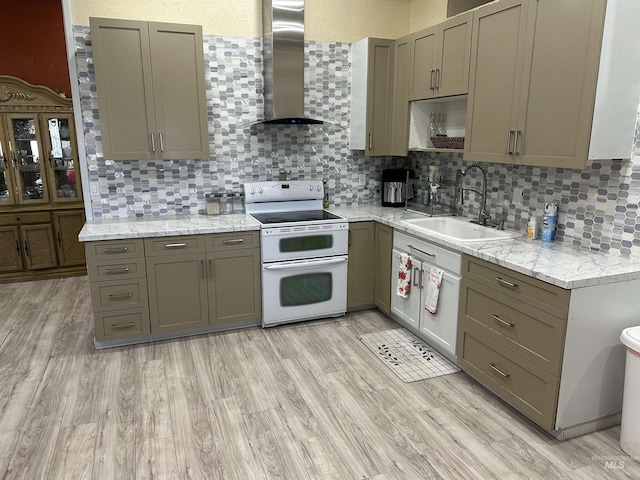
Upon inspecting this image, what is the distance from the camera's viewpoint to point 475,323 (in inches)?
105

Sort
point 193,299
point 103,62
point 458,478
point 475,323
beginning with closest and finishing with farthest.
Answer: point 458,478, point 475,323, point 103,62, point 193,299

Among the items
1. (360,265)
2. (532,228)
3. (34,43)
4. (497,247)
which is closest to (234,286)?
(360,265)

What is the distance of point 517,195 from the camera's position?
3.09 meters

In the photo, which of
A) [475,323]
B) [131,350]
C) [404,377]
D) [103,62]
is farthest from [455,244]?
[103,62]

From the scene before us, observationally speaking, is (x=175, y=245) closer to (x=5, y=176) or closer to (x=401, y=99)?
(x=401, y=99)

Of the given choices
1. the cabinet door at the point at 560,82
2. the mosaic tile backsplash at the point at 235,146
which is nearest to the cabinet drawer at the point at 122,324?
the mosaic tile backsplash at the point at 235,146

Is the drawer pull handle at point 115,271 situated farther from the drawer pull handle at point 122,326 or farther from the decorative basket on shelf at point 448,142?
the decorative basket on shelf at point 448,142

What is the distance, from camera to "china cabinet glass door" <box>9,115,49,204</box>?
4.45m

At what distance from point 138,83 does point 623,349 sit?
11.1 ft

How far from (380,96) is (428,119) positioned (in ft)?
1.53

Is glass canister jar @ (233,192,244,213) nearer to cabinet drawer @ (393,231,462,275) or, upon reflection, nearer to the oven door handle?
the oven door handle

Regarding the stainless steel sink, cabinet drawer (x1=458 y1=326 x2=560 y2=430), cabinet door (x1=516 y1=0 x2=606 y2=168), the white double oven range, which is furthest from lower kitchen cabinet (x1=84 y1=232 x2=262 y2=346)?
cabinet door (x1=516 y1=0 x2=606 y2=168)

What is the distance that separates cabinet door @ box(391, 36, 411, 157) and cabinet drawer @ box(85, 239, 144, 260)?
7.14 feet

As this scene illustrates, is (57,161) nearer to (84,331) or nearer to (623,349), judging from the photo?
(84,331)
